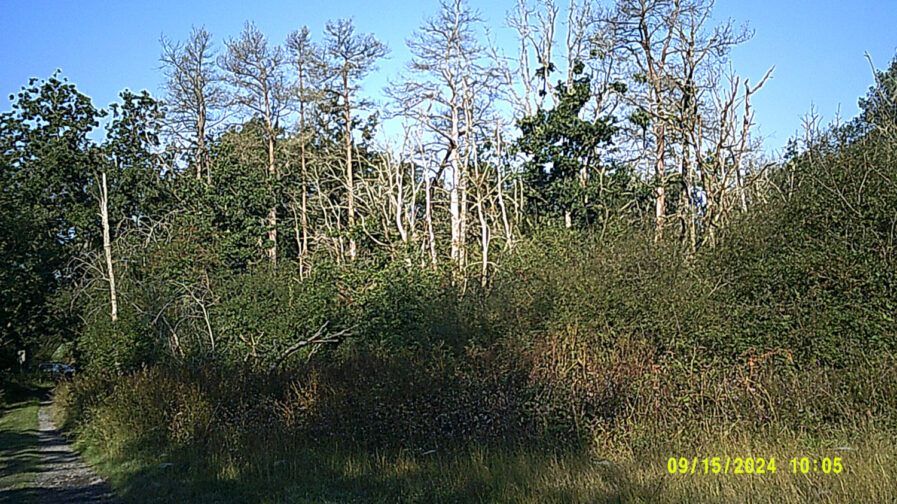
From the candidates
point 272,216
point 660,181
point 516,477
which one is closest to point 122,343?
point 272,216

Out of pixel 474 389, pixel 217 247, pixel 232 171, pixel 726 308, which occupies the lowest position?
pixel 474 389

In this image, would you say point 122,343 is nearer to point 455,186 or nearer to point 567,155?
point 455,186

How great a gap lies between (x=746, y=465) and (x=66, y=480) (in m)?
11.2

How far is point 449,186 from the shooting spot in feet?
111

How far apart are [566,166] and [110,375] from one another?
17.0 m

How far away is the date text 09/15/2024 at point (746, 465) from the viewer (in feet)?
27.8

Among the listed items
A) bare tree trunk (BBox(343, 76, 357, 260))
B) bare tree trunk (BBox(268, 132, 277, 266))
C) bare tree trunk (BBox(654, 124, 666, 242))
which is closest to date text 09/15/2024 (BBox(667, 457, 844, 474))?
bare tree trunk (BBox(654, 124, 666, 242))

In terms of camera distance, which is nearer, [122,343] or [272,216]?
[122,343]

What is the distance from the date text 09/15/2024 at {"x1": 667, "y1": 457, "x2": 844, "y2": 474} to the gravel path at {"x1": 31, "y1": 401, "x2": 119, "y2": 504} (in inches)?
307

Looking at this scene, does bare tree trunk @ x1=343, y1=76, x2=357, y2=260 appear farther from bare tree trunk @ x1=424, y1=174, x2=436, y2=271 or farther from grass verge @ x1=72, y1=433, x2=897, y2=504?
grass verge @ x1=72, y1=433, x2=897, y2=504

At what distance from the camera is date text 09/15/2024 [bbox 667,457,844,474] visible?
847 centimetres

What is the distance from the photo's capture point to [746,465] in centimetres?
891

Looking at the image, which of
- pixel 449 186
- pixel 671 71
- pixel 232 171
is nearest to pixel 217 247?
pixel 232 171

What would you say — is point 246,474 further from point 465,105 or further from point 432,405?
point 465,105
